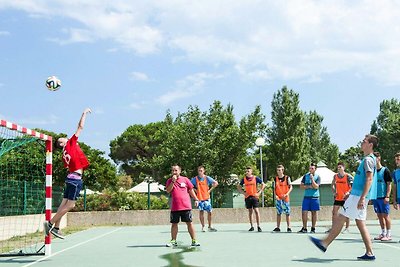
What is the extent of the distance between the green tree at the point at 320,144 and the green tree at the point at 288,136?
37.6ft

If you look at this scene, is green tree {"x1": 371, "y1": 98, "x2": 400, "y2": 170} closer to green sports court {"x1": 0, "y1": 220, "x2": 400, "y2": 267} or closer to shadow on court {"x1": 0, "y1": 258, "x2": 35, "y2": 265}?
green sports court {"x1": 0, "y1": 220, "x2": 400, "y2": 267}

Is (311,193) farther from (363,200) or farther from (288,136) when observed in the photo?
(288,136)

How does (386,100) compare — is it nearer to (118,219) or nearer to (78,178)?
(118,219)

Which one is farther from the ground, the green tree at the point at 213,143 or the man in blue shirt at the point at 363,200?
the green tree at the point at 213,143

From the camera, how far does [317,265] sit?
7340 mm

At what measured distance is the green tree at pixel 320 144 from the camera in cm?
6456

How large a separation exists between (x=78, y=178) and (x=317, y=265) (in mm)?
4454

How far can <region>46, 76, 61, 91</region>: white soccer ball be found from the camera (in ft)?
37.3

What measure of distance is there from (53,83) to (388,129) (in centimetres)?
5276

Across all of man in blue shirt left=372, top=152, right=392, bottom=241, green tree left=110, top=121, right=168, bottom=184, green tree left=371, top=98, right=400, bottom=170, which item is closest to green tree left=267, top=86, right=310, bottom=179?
green tree left=371, top=98, right=400, bottom=170

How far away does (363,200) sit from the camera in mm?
7727

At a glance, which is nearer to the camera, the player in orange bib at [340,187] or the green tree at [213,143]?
the player in orange bib at [340,187]

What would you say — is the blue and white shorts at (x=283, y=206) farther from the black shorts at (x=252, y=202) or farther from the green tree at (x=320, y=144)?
the green tree at (x=320, y=144)

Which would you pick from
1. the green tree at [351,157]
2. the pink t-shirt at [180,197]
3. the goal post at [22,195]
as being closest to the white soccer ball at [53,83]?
the goal post at [22,195]
